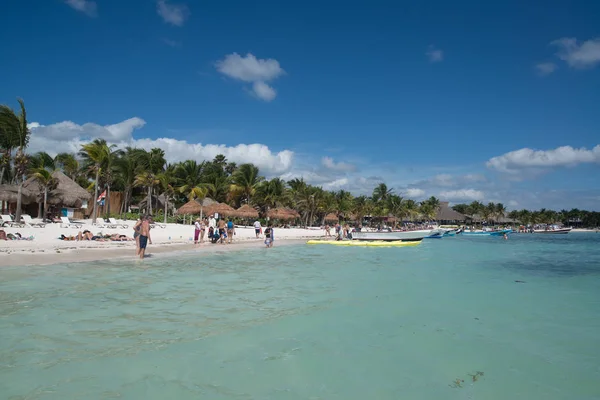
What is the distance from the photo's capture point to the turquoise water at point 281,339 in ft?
13.3

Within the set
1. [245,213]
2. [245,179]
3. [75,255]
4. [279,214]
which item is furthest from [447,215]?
[75,255]

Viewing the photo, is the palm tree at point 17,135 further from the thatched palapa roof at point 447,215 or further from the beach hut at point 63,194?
the thatched palapa roof at point 447,215

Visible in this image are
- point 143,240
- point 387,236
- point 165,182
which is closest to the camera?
point 143,240

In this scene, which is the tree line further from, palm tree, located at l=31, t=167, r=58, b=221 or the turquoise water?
the turquoise water

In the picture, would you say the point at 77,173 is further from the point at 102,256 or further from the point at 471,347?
the point at 471,347

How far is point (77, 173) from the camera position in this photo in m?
39.2

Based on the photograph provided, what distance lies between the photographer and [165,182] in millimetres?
32500

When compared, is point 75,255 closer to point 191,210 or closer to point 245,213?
point 191,210

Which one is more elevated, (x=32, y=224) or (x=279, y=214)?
(x=279, y=214)

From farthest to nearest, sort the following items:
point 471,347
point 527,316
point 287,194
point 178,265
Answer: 1. point 287,194
2. point 178,265
3. point 527,316
4. point 471,347

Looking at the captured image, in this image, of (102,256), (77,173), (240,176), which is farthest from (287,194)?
(102,256)

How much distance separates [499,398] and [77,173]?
42.4 meters

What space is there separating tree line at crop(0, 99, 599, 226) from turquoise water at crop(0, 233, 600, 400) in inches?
608

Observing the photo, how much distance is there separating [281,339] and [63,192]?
26.0 meters
